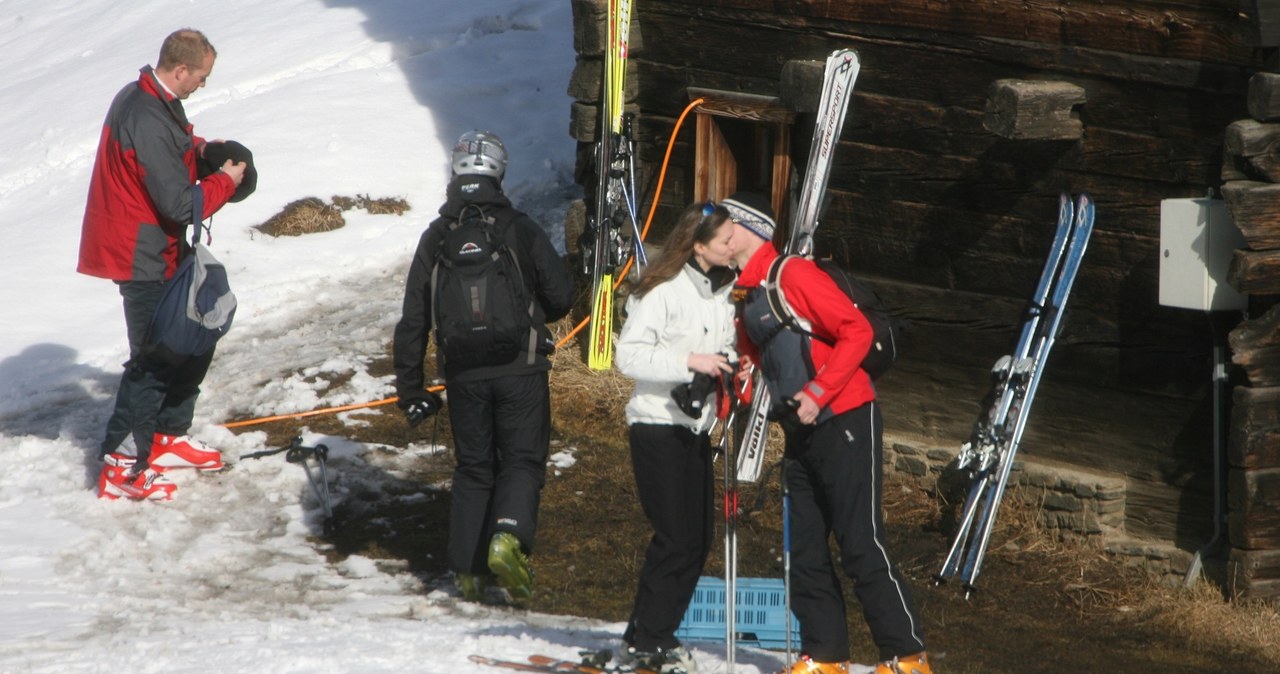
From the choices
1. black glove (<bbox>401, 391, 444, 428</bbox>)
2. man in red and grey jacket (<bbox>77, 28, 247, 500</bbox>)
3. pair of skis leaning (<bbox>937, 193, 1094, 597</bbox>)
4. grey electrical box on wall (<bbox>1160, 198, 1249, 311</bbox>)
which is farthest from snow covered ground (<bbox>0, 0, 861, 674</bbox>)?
grey electrical box on wall (<bbox>1160, 198, 1249, 311</bbox>)

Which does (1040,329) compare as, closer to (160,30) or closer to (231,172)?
(231,172)

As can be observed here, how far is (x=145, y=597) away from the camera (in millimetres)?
6465

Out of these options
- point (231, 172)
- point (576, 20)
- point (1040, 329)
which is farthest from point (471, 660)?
point (576, 20)

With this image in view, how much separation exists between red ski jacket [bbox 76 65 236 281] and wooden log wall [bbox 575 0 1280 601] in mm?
3625

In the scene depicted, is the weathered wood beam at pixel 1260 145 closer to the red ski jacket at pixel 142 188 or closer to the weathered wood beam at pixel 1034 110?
the weathered wood beam at pixel 1034 110

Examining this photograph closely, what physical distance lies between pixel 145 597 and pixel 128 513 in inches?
44.2

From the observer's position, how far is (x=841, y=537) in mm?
5395

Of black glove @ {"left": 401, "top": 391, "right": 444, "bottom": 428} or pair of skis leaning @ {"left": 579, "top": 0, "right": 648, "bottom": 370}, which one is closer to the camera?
black glove @ {"left": 401, "top": 391, "right": 444, "bottom": 428}

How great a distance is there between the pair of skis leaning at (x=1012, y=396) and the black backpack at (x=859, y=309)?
99.1 inches

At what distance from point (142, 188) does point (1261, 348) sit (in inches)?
218

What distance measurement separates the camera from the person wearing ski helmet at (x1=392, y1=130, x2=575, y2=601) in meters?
6.49

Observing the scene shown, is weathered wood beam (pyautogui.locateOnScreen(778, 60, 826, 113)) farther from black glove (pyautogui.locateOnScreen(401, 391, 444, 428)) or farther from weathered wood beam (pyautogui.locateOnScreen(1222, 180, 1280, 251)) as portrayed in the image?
black glove (pyautogui.locateOnScreen(401, 391, 444, 428))

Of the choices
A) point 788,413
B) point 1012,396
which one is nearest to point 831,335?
point 788,413

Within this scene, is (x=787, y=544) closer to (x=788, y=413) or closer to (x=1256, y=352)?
(x=788, y=413)
